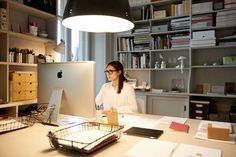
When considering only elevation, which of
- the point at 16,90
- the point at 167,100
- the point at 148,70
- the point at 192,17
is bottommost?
the point at 167,100

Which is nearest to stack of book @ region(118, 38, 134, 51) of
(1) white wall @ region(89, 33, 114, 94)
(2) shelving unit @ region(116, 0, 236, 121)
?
(2) shelving unit @ region(116, 0, 236, 121)

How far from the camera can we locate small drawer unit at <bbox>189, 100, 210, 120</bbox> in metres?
3.16

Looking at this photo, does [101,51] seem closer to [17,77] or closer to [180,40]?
[180,40]

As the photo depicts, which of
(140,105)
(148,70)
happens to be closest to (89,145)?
(140,105)

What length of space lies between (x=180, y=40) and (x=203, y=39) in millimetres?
366

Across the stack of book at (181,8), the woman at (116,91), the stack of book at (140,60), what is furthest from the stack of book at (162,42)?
the woman at (116,91)

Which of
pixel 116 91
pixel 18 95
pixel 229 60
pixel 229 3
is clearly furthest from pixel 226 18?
pixel 18 95

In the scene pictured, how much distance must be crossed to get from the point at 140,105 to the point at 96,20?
1075mm

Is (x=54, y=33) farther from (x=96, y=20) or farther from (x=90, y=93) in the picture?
(x=90, y=93)

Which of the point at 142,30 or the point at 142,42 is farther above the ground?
the point at 142,30

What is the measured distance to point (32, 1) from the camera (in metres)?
2.64

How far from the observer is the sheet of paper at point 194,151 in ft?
3.31

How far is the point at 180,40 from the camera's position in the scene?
11.3 ft

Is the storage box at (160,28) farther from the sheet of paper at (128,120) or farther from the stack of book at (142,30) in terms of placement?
the sheet of paper at (128,120)
